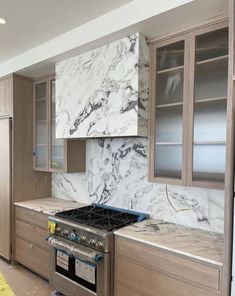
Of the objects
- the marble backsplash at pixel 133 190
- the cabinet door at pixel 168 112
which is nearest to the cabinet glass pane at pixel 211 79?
the cabinet door at pixel 168 112

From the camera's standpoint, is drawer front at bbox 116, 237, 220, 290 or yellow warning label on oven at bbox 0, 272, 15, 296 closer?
drawer front at bbox 116, 237, 220, 290

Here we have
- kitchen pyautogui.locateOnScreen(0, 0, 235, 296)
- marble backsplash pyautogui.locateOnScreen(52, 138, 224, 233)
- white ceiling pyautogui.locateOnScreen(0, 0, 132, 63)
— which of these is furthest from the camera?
marble backsplash pyautogui.locateOnScreen(52, 138, 224, 233)

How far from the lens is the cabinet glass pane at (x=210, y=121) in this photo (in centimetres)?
189

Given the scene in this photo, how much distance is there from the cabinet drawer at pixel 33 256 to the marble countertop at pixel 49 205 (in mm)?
451

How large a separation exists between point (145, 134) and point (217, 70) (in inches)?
29.9

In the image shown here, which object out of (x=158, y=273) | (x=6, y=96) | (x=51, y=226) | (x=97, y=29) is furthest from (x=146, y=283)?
(x=6, y=96)

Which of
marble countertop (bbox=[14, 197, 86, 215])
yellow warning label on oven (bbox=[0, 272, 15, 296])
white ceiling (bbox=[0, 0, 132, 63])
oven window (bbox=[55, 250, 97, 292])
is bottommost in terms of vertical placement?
yellow warning label on oven (bbox=[0, 272, 15, 296])

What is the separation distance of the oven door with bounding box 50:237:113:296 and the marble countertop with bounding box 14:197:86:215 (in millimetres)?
405

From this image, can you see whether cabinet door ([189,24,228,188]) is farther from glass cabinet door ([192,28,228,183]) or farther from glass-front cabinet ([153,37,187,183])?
glass-front cabinet ([153,37,187,183])

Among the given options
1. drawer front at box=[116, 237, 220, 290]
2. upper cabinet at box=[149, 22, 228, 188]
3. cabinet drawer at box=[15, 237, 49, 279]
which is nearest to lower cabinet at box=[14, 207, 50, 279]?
cabinet drawer at box=[15, 237, 49, 279]

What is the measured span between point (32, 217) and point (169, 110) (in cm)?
203

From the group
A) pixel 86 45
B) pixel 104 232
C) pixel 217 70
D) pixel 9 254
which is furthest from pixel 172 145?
pixel 9 254

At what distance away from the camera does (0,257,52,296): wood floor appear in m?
2.71

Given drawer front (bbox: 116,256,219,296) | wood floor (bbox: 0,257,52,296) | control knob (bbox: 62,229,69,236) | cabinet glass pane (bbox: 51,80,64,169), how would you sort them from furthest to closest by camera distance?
cabinet glass pane (bbox: 51,80,64,169) → wood floor (bbox: 0,257,52,296) → control knob (bbox: 62,229,69,236) → drawer front (bbox: 116,256,219,296)
